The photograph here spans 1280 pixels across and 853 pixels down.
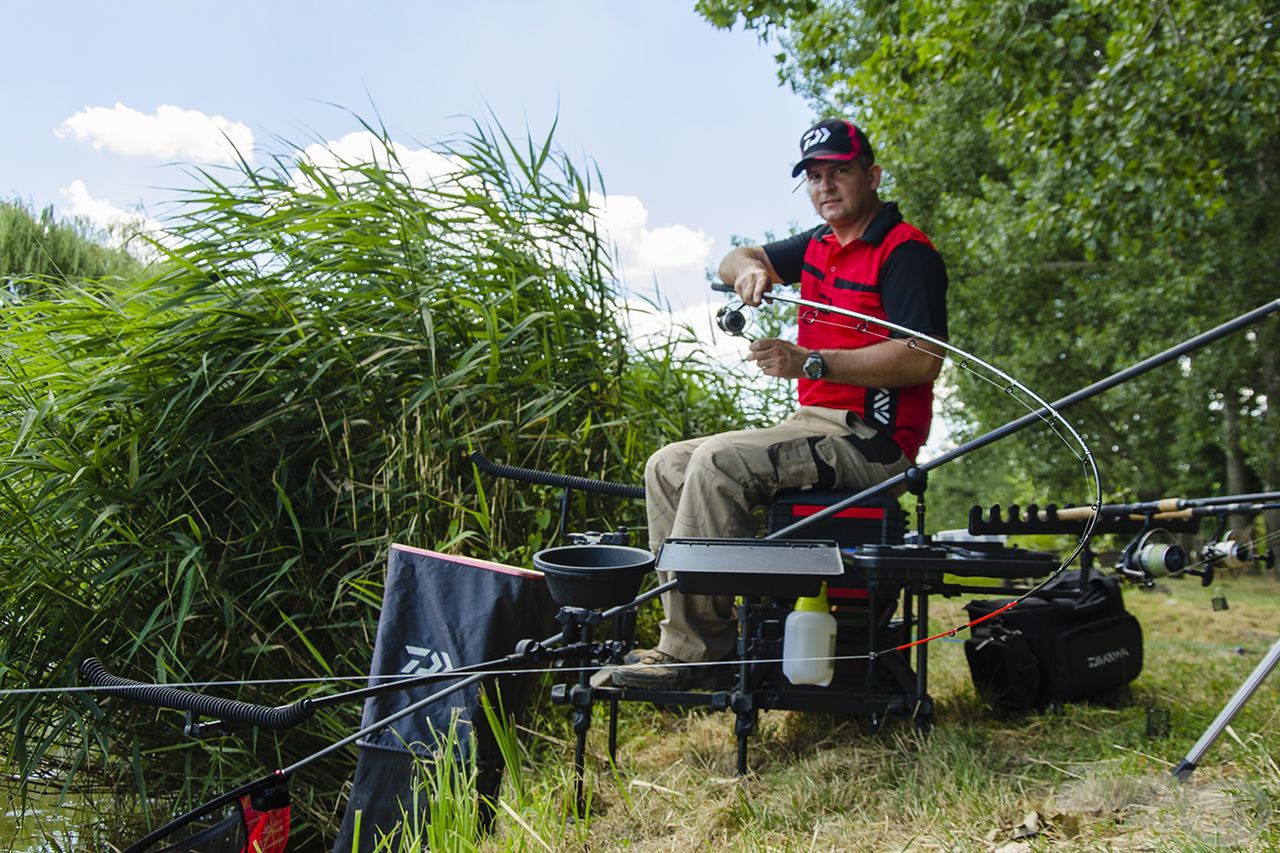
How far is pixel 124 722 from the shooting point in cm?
329

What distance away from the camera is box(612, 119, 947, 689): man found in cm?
300

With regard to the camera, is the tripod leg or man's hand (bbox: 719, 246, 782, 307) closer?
the tripod leg

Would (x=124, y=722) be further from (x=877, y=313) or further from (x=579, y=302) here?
(x=877, y=313)

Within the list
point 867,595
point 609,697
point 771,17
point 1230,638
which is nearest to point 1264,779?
point 867,595

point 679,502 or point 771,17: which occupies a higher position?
point 771,17

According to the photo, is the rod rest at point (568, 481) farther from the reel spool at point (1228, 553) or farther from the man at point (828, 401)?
the reel spool at point (1228, 553)

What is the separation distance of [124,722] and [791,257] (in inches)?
105

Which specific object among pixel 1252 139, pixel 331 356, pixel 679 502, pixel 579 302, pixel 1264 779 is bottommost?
pixel 1264 779

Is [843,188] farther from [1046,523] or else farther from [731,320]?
[1046,523]

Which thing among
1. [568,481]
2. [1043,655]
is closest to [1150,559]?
[1043,655]

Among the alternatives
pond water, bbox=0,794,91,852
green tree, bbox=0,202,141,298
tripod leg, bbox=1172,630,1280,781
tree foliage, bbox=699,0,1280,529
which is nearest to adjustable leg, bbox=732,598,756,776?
tripod leg, bbox=1172,630,1280,781

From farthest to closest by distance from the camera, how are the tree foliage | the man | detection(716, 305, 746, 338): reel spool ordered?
1. the tree foliage
2. the man
3. detection(716, 305, 746, 338): reel spool

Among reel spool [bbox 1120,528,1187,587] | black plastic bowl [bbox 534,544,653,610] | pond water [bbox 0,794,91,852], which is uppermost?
reel spool [bbox 1120,528,1187,587]

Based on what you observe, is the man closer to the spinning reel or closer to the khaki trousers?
the khaki trousers
